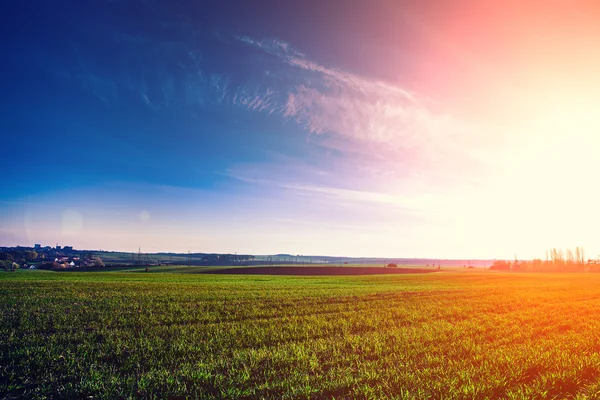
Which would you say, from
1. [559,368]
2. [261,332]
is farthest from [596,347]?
[261,332]

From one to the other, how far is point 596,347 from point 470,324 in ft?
17.0

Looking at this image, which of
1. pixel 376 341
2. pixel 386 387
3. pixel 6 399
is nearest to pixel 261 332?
pixel 376 341

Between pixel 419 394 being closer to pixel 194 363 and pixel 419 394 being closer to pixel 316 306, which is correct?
pixel 194 363

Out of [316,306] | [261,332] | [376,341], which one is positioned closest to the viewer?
[376,341]

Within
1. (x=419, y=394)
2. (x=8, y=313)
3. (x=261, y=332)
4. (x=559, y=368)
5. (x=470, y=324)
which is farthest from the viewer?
(x=8, y=313)

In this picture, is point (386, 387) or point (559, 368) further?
point (559, 368)

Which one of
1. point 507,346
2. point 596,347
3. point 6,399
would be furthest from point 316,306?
point 6,399

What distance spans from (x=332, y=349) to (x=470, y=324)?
8765mm

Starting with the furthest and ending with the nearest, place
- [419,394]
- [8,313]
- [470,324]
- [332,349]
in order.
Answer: [8,313] → [470,324] → [332,349] → [419,394]

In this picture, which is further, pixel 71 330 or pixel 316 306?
pixel 316 306

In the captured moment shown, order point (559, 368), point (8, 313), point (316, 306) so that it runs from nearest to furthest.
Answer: point (559, 368) < point (8, 313) < point (316, 306)

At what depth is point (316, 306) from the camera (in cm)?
2359

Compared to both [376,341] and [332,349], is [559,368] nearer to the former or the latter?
[376,341]

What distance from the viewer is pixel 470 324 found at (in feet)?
55.6
